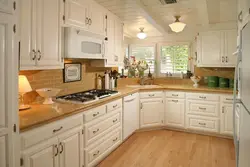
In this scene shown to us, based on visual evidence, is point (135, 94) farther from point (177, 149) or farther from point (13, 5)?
point (13, 5)

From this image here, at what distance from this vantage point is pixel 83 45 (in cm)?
258

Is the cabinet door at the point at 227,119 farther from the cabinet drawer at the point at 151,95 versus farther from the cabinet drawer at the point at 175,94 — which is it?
the cabinet drawer at the point at 151,95

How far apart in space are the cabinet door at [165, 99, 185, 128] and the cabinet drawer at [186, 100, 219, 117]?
0.49 feet

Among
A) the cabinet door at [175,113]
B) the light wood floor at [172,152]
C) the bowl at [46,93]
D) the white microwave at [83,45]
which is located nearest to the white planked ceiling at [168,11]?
the white microwave at [83,45]

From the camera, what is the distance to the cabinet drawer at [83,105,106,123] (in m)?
2.33

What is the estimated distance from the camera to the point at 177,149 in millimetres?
3225

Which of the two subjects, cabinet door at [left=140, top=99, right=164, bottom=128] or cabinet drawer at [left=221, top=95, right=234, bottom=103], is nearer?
cabinet drawer at [left=221, top=95, right=234, bottom=103]

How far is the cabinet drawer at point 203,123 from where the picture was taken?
3770mm

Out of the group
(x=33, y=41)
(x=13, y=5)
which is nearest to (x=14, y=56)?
(x=13, y=5)

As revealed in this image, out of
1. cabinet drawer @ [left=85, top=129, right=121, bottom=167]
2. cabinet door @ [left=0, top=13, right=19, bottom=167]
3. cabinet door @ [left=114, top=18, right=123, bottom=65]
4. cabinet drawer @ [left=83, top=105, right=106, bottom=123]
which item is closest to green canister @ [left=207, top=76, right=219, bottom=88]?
cabinet door @ [left=114, top=18, right=123, bottom=65]

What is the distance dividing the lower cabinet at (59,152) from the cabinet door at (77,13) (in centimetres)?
131

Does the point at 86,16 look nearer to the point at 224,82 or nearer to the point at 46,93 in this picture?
the point at 46,93

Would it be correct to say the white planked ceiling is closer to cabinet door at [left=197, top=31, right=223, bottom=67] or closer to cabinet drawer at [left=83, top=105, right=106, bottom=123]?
cabinet door at [left=197, top=31, right=223, bottom=67]

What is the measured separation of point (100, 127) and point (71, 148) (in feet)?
1.94
